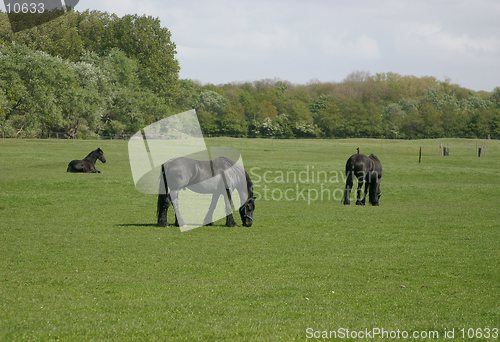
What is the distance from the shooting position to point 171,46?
324ft

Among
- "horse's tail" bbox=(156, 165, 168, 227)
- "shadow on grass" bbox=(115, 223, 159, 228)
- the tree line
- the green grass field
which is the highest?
the tree line

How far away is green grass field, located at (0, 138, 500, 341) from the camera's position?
31.9 feet

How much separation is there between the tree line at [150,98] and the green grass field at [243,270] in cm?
4160

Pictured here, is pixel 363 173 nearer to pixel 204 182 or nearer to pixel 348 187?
pixel 348 187

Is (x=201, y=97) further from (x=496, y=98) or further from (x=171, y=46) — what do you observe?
(x=496, y=98)

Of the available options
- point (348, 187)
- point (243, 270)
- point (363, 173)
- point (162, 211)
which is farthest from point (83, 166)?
point (243, 270)

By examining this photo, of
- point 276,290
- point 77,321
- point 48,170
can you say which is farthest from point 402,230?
point 48,170

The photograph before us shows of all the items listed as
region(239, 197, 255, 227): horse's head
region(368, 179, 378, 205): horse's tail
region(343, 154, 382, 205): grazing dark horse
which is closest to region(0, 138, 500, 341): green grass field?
region(239, 197, 255, 227): horse's head

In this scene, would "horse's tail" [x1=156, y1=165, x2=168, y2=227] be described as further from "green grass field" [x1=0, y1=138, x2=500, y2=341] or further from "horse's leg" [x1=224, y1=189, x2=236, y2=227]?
"horse's leg" [x1=224, y1=189, x2=236, y2=227]

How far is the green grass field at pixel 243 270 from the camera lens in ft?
31.9

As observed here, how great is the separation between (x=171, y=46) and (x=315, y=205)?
238ft

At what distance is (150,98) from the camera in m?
90.2

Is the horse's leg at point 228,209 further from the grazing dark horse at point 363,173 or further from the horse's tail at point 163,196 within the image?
the grazing dark horse at point 363,173

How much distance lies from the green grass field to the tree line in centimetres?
4160
